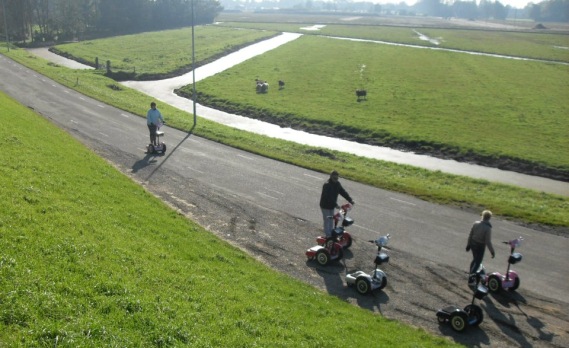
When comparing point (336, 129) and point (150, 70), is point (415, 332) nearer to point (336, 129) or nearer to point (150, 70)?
point (336, 129)

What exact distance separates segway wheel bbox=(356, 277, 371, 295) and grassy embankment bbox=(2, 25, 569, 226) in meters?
11.0

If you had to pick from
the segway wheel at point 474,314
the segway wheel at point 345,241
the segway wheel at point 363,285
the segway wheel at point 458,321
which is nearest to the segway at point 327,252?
the segway wheel at point 345,241

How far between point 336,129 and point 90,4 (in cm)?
10691

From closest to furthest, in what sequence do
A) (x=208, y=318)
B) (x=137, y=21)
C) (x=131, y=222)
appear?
(x=208, y=318) → (x=131, y=222) → (x=137, y=21)

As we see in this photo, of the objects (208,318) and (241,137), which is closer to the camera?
(208,318)

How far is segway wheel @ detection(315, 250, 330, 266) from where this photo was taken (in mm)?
16898

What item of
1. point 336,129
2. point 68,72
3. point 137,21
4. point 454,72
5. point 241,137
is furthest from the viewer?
point 137,21

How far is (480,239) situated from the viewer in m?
15.5

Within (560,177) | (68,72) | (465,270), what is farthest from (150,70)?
(465,270)

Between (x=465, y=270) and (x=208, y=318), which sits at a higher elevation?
(x=208, y=318)

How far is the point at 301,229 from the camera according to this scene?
2005 centimetres

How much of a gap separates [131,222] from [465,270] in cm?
1162

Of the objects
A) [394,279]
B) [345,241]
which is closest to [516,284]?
[394,279]

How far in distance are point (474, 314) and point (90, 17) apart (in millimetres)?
130498
